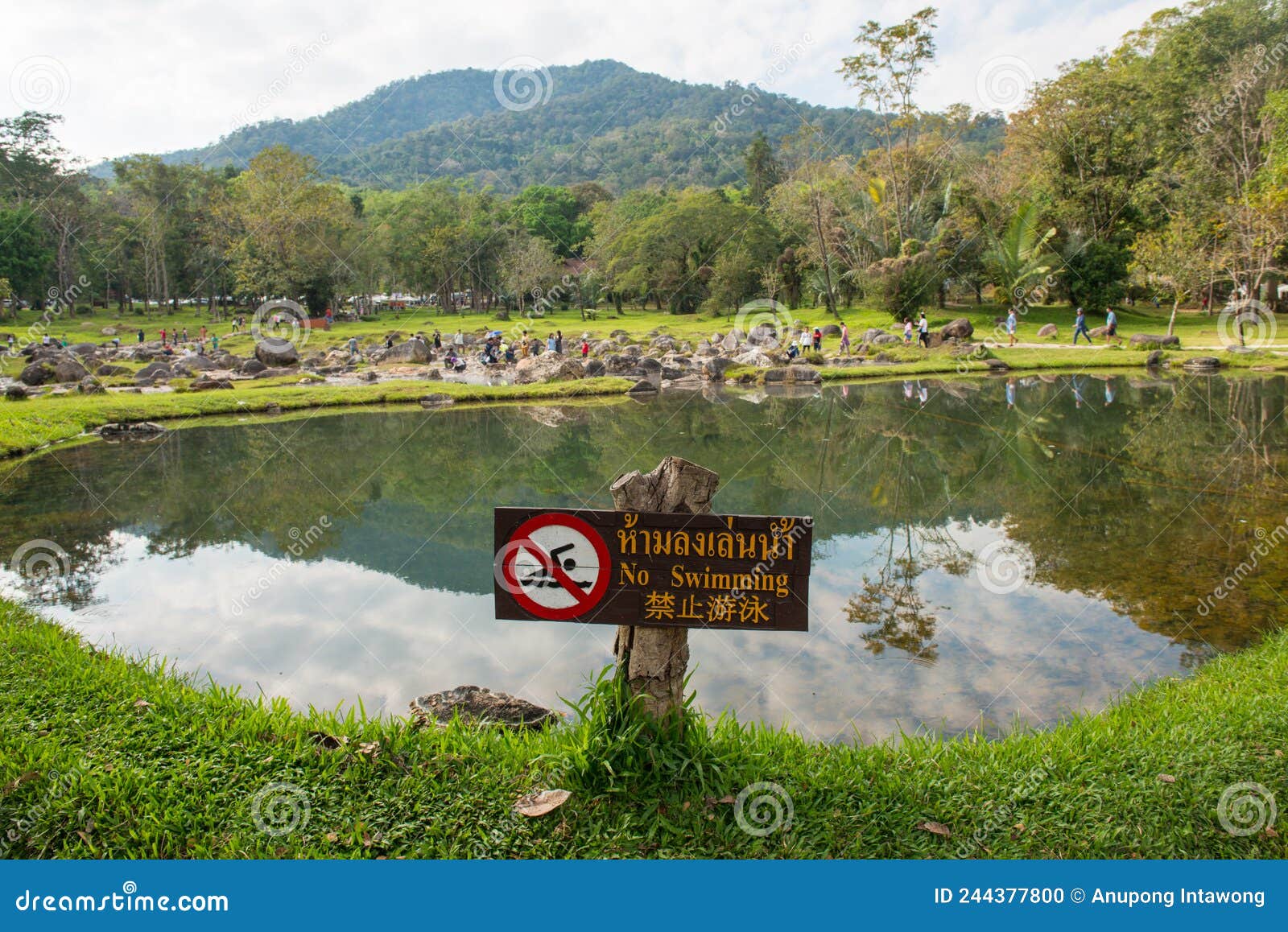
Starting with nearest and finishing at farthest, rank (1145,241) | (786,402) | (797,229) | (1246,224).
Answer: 1. (786,402)
2. (1246,224)
3. (1145,241)
4. (797,229)

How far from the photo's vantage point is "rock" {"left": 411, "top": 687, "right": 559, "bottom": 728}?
518 cm

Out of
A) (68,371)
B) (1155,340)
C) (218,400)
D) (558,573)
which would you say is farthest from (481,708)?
(1155,340)

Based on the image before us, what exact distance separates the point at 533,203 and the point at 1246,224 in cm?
5295

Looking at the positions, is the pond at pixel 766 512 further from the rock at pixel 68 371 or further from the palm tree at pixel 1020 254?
the palm tree at pixel 1020 254

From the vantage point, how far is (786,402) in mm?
23594

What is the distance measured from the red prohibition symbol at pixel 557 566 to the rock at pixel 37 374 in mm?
27416

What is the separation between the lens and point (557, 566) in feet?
13.0

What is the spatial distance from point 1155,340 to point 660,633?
32.3 m

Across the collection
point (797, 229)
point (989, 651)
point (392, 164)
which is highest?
point (392, 164)

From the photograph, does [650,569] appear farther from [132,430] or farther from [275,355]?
[275,355]

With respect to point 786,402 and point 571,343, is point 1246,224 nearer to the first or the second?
point 786,402

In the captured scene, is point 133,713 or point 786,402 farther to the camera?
point 786,402

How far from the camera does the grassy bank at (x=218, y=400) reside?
1786cm

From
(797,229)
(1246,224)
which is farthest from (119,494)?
(797,229)
